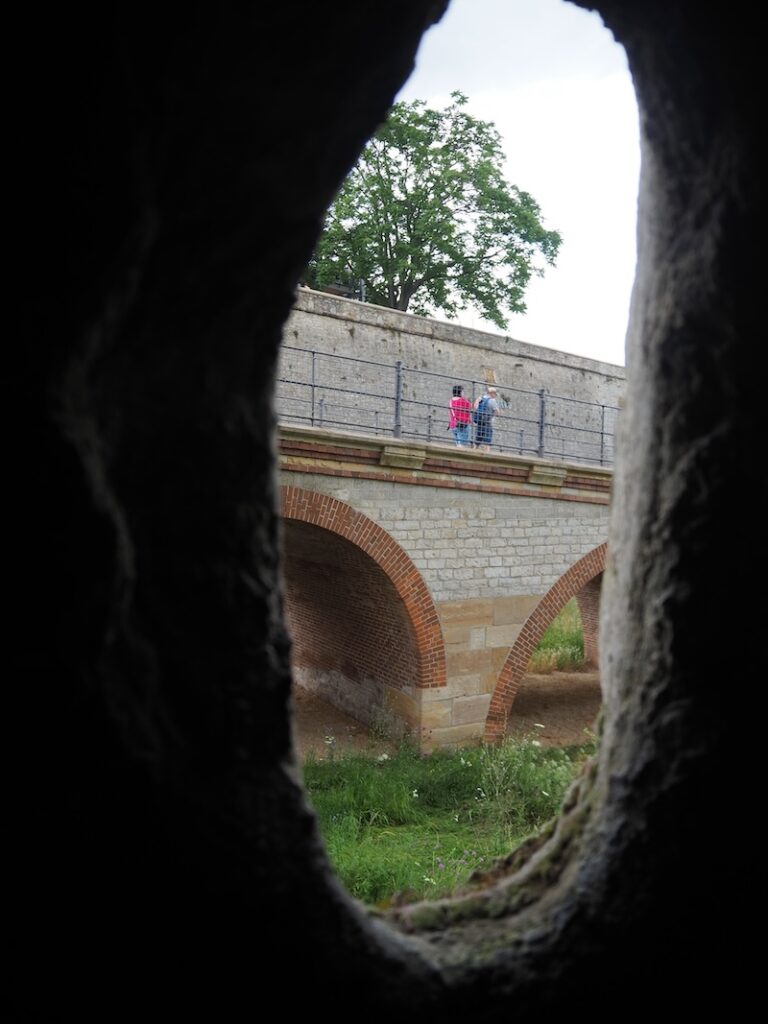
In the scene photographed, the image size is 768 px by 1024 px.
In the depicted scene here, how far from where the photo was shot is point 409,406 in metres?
13.6

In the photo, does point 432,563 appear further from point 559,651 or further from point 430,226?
point 430,226

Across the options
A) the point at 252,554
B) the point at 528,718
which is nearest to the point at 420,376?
the point at 528,718

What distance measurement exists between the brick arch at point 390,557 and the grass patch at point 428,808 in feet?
3.84

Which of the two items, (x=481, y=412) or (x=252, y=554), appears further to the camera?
(x=481, y=412)

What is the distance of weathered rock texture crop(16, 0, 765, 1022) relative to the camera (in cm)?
93

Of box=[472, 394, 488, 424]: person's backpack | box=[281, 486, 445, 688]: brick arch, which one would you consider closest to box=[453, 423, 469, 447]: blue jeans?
box=[472, 394, 488, 424]: person's backpack

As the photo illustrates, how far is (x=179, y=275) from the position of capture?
1.14 m

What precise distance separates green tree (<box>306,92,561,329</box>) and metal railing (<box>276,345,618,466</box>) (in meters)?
9.11

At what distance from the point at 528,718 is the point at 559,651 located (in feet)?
11.8

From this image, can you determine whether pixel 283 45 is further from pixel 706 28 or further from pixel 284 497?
pixel 284 497

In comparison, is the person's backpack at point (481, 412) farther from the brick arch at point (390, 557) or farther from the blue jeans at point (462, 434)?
the brick arch at point (390, 557)

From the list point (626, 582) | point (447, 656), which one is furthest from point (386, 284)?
point (626, 582)

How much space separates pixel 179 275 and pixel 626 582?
1162 mm

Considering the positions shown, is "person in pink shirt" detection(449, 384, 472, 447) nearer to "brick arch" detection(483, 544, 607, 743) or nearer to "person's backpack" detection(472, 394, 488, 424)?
"person's backpack" detection(472, 394, 488, 424)
